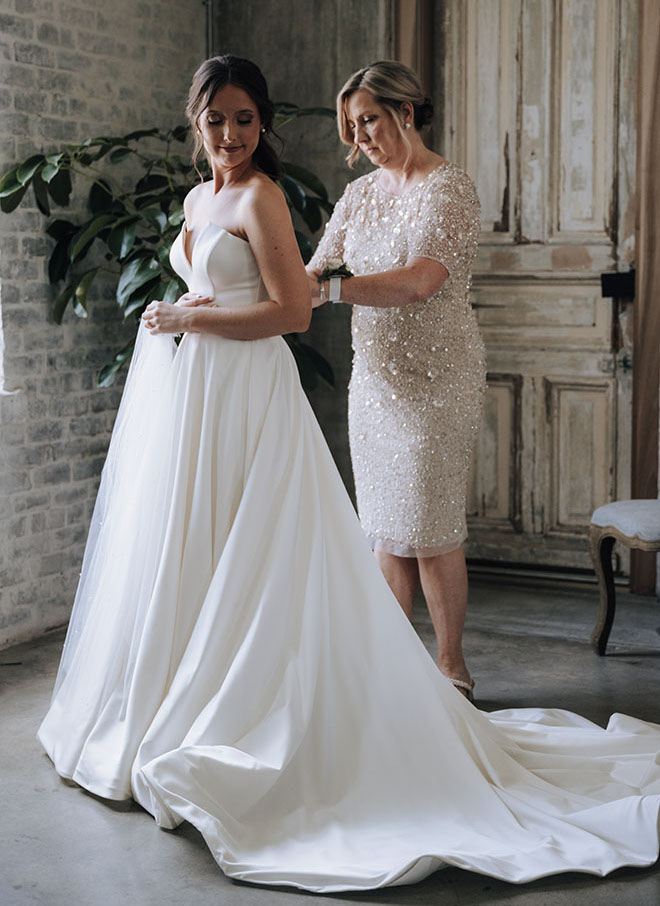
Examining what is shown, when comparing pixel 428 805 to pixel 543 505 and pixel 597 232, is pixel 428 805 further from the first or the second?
pixel 597 232

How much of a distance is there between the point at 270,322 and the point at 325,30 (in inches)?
114

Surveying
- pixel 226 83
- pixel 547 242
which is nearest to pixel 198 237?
pixel 226 83

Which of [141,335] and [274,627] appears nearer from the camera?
[274,627]

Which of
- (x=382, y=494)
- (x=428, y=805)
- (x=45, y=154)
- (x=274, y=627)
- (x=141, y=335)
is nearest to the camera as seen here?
(x=428, y=805)

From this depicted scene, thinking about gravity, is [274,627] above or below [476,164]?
below

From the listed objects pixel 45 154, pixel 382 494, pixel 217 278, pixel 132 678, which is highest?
pixel 45 154

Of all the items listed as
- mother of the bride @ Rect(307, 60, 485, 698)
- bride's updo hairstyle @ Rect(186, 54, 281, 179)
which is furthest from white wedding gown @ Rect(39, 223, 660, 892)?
mother of the bride @ Rect(307, 60, 485, 698)

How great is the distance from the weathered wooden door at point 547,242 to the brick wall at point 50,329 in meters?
1.53

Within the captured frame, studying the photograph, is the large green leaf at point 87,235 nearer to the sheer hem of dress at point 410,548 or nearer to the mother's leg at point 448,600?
the sheer hem of dress at point 410,548

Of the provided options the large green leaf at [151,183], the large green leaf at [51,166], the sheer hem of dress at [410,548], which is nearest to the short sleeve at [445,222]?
Result: the sheer hem of dress at [410,548]

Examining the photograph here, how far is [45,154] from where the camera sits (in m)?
4.68

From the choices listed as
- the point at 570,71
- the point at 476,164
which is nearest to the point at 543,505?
the point at 476,164

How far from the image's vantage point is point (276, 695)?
302 centimetres

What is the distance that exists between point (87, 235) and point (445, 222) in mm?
1651
